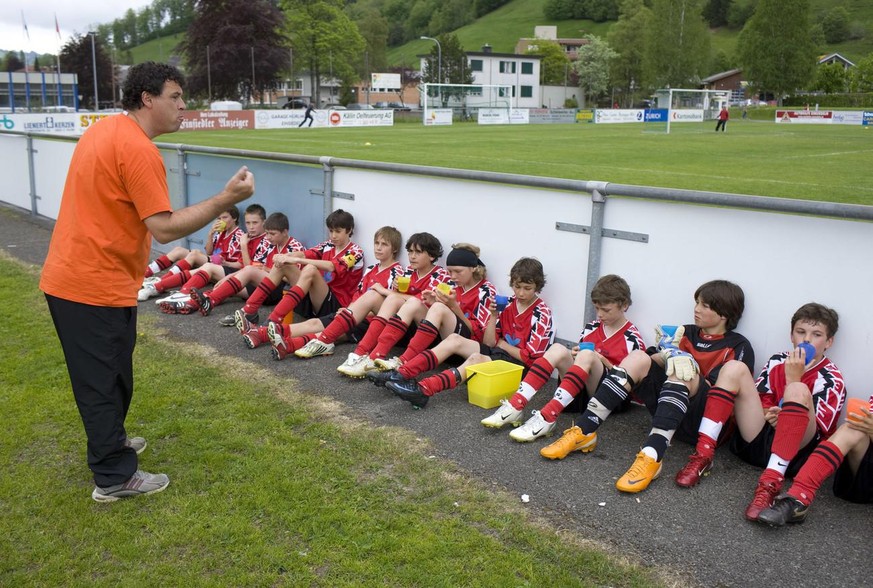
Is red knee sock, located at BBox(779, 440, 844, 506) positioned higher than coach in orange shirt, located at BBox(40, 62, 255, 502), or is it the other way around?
coach in orange shirt, located at BBox(40, 62, 255, 502)

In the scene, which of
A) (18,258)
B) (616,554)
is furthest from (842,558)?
(18,258)

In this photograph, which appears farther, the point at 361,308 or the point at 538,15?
the point at 538,15

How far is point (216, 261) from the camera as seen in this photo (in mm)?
8125

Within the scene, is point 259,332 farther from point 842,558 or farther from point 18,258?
point 18,258

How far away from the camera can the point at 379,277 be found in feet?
20.8

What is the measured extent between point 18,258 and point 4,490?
22.0 ft

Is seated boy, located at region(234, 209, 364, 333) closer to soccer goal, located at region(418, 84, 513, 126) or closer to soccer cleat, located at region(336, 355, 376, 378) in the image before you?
soccer cleat, located at region(336, 355, 376, 378)

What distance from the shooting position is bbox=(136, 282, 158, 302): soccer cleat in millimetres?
7793

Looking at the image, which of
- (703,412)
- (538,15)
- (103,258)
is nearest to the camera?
(103,258)

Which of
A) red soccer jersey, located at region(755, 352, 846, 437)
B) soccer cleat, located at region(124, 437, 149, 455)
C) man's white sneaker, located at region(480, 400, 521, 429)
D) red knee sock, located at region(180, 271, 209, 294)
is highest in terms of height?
red soccer jersey, located at region(755, 352, 846, 437)

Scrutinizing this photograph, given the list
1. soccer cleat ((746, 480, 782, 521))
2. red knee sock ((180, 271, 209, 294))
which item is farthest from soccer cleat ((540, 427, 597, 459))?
red knee sock ((180, 271, 209, 294))

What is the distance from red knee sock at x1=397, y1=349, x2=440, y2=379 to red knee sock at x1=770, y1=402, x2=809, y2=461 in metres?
2.21

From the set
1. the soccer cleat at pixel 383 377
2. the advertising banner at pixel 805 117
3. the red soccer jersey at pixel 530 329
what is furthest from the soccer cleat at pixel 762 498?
the advertising banner at pixel 805 117

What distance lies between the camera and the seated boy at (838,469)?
346 centimetres
